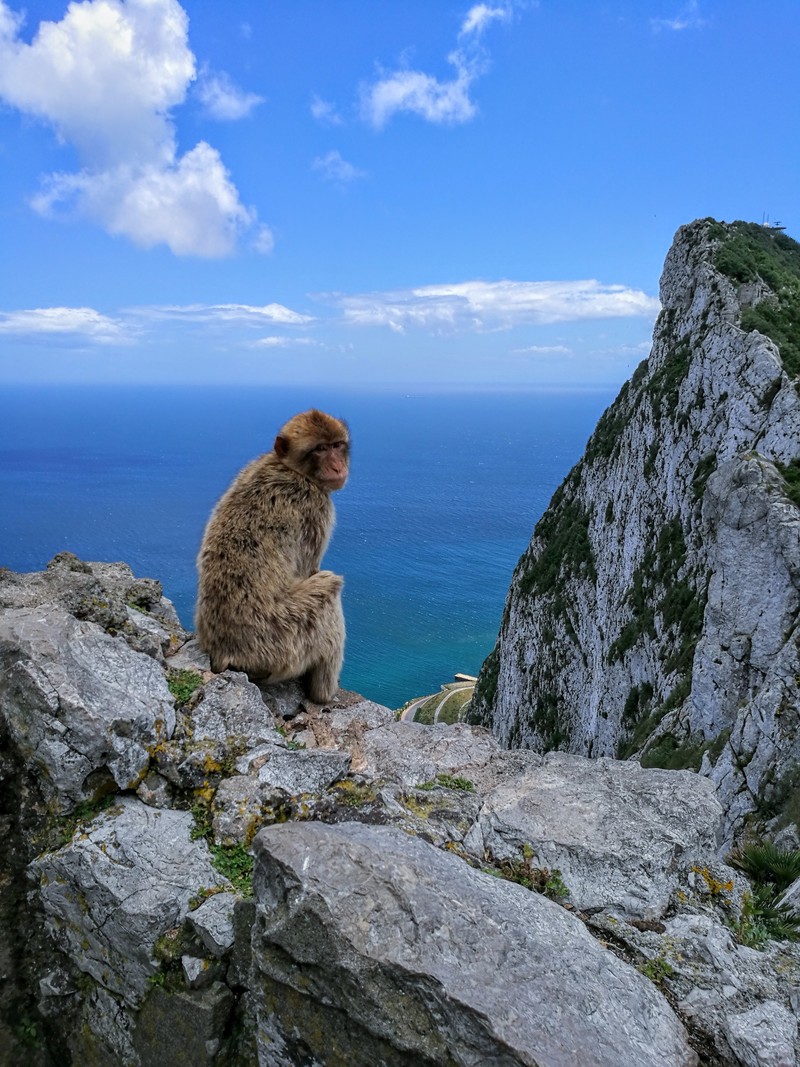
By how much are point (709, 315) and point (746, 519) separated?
18.3 m

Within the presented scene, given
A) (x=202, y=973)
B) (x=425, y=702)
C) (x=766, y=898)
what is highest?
(x=766, y=898)

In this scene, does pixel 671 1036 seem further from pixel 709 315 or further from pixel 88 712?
pixel 709 315

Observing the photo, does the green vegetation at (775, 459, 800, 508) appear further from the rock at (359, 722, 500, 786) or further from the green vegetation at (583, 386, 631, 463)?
the rock at (359, 722, 500, 786)

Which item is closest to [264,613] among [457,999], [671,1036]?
[457,999]

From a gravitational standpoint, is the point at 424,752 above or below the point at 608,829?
below

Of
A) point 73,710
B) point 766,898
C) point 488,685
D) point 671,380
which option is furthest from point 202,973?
point 488,685

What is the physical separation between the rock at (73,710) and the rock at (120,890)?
41cm

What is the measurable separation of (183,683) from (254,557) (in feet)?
4.42

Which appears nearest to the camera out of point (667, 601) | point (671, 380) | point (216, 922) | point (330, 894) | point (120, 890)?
point (330, 894)

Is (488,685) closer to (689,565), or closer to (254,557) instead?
(689,565)

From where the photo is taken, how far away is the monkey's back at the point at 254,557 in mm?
6469

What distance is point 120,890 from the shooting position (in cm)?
453

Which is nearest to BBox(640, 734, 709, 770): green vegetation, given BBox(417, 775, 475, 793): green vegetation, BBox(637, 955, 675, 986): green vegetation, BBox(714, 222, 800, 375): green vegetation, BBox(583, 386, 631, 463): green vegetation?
BBox(714, 222, 800, 375): green vegetation

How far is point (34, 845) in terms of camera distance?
4.99 meters
